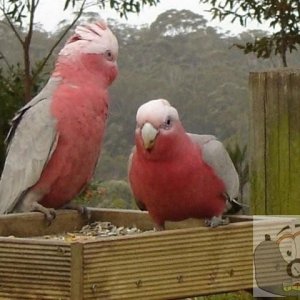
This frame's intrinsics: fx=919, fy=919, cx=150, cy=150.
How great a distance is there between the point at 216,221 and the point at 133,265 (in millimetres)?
546

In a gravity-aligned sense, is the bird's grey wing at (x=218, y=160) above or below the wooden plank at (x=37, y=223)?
above

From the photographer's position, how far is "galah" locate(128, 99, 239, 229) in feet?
10.1

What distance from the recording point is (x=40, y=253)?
2.54m

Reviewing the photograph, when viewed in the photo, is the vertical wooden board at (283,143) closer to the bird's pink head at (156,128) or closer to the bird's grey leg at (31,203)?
the bird's pink head at (156,128)

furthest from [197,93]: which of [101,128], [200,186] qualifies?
[200,186]

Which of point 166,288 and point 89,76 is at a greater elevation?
→ point 89,76

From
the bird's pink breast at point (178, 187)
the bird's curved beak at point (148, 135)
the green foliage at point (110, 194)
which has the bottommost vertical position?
the green foliage at point (110, 194)

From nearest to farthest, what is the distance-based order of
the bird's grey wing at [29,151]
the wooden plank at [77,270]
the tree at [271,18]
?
1. the wooden plank at [77,270]
2. the bird's grey wing at [29,151]
3. the tree at [271,18]

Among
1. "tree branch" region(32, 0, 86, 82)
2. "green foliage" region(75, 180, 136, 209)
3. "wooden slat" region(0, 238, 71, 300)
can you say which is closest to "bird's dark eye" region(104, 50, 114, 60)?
"wooden slat" region(0, 238, 71, 300)

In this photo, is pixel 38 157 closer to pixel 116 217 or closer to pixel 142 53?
pixel 116 217

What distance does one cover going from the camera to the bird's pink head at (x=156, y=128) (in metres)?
3.03

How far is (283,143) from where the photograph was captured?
3.40 meters

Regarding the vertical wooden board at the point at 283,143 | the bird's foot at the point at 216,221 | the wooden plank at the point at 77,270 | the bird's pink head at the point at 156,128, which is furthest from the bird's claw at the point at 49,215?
the wooden plank at the point at 77,270

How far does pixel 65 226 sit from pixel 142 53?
3.72 metres
